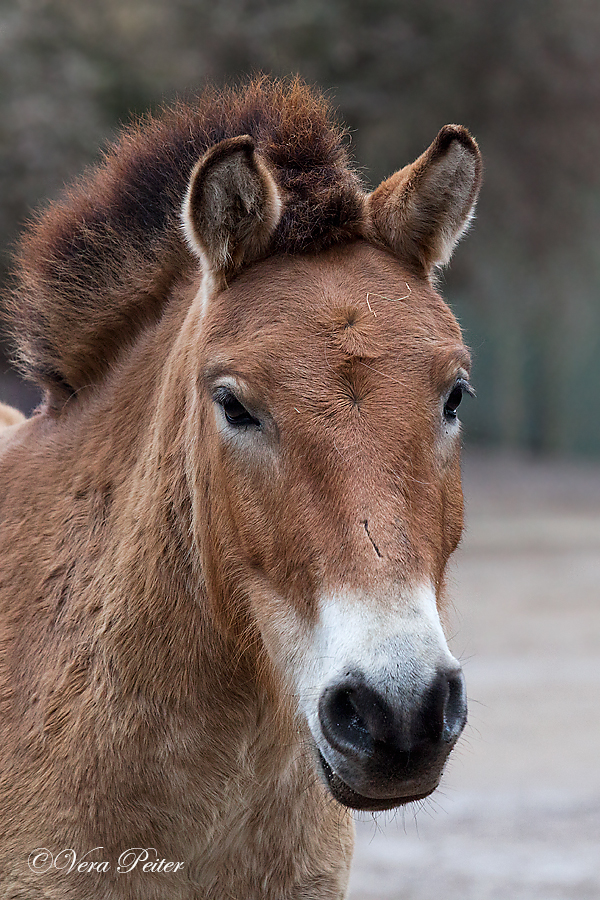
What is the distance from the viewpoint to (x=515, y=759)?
311 inches

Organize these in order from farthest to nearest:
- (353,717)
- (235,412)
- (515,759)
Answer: (515,759)
(235,412)
(353,717)

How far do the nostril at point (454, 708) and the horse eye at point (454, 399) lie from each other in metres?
0.83

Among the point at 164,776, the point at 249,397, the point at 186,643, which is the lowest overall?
the point at 164,776

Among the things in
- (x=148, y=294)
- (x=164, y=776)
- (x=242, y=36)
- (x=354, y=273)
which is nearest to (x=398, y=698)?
(x=164, y=776)

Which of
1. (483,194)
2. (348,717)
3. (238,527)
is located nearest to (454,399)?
(238,527)

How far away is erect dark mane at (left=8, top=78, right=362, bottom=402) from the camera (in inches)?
137

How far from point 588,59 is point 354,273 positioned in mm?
16371

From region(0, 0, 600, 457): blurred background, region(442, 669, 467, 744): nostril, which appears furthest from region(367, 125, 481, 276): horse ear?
region(0, 0, 600, 457): blurred background

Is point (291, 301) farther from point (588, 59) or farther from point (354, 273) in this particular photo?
point (588, 59)

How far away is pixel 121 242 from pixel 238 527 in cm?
137

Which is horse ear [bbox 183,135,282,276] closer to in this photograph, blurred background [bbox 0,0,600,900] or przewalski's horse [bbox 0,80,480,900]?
przewalski's horse [bbox 0,80,480,900]

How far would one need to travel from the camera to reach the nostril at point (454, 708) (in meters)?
2.24

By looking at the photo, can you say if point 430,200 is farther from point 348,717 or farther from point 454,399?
point 348,717

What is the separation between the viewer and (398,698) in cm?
216
